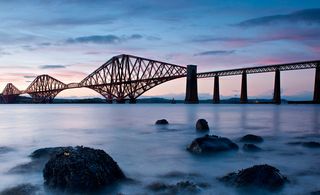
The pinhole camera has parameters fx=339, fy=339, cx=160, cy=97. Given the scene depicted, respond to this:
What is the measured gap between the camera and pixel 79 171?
6.09 meters

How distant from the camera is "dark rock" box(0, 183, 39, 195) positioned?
6378mm

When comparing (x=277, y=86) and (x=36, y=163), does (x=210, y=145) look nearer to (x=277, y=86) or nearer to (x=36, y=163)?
(x=36, y=163)

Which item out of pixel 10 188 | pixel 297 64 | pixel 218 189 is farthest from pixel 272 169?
pixel 297 64

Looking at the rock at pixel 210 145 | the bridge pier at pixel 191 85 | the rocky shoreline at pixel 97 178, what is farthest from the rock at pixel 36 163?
the bridge pier at pixel 191 85

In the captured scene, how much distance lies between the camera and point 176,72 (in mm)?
110750

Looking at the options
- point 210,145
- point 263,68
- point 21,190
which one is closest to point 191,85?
point 263,68

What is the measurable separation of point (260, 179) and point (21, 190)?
15.1 feet

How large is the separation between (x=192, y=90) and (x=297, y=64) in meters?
29.6

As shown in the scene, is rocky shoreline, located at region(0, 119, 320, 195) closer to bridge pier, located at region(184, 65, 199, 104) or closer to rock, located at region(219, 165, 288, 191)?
rock, located at region(219, 165, 288, 191)

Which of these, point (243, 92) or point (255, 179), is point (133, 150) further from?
point (243, 92)

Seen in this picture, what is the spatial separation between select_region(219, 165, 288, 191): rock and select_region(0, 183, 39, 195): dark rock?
386cm

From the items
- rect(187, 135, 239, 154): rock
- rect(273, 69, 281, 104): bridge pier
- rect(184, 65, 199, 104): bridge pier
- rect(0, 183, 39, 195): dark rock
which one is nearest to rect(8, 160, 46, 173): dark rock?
rect(0, 183, 39, 195): dark rock

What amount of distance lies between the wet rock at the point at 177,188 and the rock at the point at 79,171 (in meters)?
0.85

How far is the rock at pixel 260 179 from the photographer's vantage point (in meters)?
6.47
